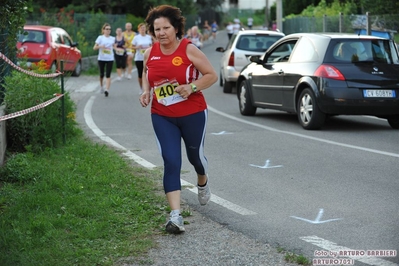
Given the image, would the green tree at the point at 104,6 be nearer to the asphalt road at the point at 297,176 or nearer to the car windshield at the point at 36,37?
the car windshield at the point at 36,37

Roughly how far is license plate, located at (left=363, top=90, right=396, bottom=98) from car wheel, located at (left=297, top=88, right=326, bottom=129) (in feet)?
2.38

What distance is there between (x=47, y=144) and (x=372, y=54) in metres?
5.53

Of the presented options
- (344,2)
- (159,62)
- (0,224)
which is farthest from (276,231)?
(344,2)

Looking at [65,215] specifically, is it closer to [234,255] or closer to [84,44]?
[234,255]

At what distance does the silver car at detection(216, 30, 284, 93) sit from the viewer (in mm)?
22766

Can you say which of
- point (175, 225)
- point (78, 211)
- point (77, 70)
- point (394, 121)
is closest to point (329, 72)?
point (394, 121)

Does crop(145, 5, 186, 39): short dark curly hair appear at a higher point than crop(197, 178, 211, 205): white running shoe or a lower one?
higher

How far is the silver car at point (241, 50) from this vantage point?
22766 millimetres

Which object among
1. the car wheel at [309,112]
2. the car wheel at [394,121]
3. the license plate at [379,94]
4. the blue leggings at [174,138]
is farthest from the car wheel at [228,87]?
the blue leggings at [174,138]

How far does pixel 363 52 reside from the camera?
14.1 meters

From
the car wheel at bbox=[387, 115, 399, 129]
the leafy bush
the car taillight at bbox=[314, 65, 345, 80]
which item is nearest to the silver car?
the car wheel at bbox=[387, 115, 399, 129]

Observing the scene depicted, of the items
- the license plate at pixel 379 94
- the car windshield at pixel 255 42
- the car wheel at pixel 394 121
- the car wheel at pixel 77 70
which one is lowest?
the car wheel at pixel 77 70

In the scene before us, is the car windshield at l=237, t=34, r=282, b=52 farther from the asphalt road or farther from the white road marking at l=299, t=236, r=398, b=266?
the white road marking at l=299, t=236, r=398, b=266

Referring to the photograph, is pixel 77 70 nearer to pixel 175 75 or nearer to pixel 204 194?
→ pixel 204 194
